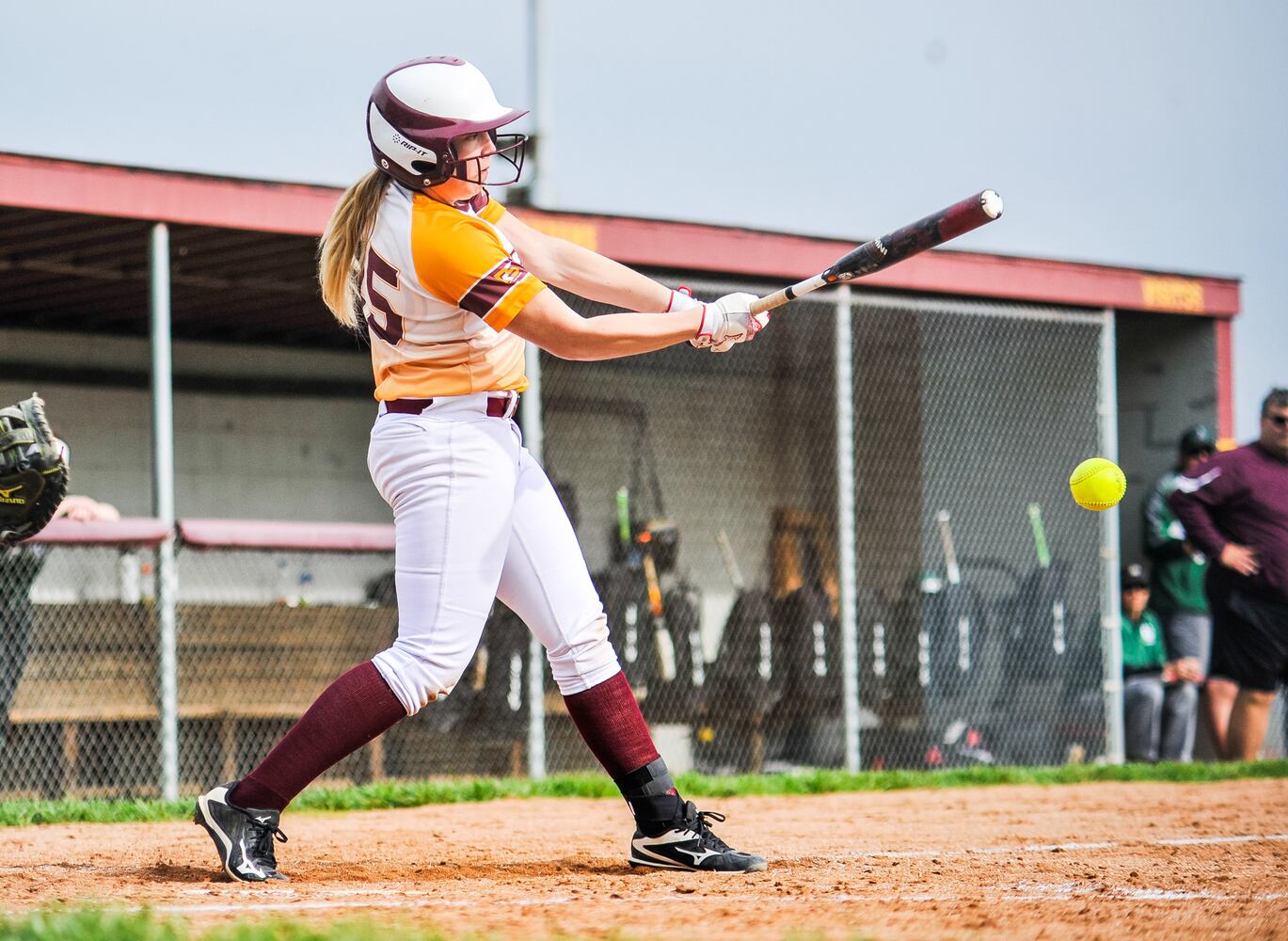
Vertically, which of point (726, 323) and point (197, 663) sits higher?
point (726, 323)

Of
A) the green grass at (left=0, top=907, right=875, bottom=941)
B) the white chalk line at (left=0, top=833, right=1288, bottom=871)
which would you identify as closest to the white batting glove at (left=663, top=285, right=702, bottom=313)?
the white chalk line at (left=0, top=833, right=1288, bottom=871)

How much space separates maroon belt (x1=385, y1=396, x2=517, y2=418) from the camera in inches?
152

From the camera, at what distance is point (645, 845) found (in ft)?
13.5

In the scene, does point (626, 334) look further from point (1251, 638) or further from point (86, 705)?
point (1251, 638)

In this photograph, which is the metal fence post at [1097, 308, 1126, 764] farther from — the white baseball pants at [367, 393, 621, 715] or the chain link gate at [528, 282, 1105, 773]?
the white baseball pants at [367, 393, 621, 715]

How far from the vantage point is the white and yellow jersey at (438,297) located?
3672mm

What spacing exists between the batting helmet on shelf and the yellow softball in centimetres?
304

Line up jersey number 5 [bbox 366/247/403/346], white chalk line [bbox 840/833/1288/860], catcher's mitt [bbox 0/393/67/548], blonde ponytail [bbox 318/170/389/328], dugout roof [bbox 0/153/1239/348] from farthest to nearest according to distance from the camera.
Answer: dugout roof [bbox 0/153/1239/348] < white chalk line [bbox 840/833/1288/860] < catcher's mitt [bbox 0/393/67/548] < blonde ponytail [bbox 318/170/389/328] < jersey number 5 [bbox 366/247/403/346]

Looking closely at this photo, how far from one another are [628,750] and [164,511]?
14.6 feet

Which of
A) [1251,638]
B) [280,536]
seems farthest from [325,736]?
[1251,638]

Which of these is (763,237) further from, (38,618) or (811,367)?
(38,618)

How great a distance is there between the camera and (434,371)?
3.86 m

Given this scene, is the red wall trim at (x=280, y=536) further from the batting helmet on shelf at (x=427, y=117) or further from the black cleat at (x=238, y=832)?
the batting helmet on shelf at (x=427, y=117)

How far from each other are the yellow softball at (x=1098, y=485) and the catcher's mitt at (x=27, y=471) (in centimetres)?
365
